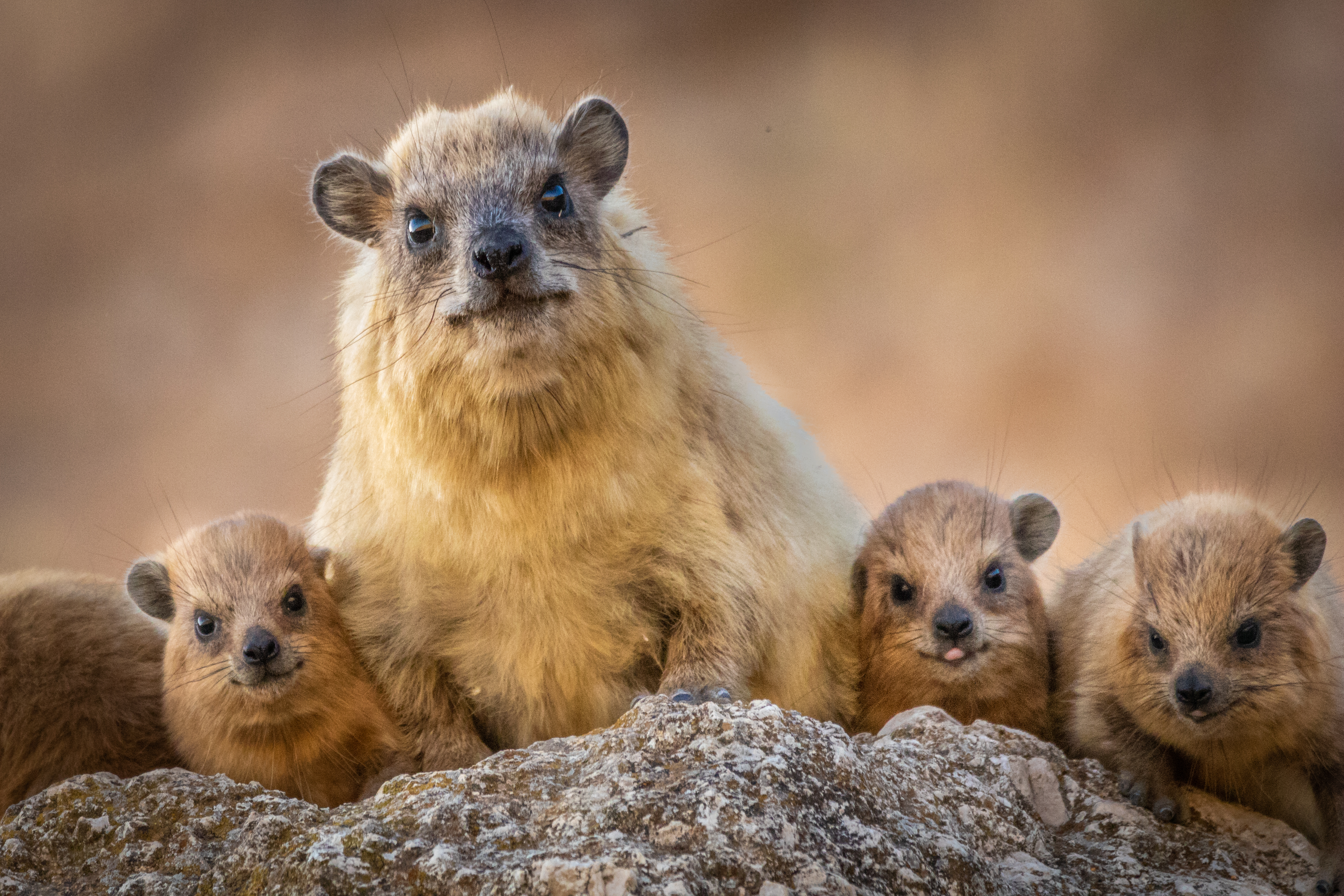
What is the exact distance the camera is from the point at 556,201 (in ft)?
12.1

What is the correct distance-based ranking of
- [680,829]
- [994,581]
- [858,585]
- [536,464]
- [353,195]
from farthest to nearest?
[858,585], [994,581], [353,195], [536,464], [680,829]

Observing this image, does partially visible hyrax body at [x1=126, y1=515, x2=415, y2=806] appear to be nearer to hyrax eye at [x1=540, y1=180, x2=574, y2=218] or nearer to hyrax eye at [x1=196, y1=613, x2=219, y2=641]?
hyrax eye at [x1=196, y1=613, x2=219, y2=641]

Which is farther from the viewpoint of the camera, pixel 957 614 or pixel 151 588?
pixel 151 588

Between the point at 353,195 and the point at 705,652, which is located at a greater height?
the point at 353,195

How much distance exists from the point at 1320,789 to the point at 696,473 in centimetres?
198

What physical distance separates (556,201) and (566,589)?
1.17m

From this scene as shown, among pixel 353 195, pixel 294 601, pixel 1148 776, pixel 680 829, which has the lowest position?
pixel 1148 776

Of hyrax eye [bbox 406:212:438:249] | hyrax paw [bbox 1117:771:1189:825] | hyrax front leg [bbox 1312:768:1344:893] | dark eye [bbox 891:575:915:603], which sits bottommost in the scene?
hyrax front leg [bbox 1312:768:1344:893]

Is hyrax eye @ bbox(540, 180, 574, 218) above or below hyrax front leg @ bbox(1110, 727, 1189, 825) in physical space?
above

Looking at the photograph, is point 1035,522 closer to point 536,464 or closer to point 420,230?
point 536,464

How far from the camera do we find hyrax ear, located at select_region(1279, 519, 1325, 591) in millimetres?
3504

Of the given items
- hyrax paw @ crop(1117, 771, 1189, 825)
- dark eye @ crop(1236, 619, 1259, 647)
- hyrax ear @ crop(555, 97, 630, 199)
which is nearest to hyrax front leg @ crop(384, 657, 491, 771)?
hyrax ear @ crop(555, 97, 630, 199)

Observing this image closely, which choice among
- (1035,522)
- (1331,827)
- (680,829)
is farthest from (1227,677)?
(680,829)

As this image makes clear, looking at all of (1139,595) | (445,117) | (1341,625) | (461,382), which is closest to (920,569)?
(1139,595)
